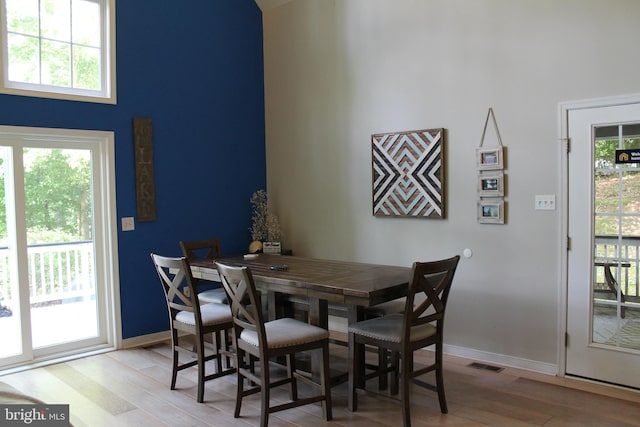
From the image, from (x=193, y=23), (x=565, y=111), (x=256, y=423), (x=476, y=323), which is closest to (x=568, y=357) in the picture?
(x=476, y=323)

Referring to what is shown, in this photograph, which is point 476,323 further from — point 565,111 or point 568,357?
point 565,111

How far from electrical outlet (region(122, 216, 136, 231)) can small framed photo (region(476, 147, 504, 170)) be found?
308cm

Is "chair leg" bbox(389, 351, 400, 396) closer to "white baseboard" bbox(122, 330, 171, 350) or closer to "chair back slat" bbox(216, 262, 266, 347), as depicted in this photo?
"chair back slat" bbox(216, 262, 266, 347)

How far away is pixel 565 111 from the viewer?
3.63m

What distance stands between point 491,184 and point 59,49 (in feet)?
12.3

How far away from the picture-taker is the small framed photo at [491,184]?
396cm

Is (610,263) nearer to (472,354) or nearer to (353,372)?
(472,354)

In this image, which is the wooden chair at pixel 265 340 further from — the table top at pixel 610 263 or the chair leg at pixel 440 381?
the table top at pixel 610 263

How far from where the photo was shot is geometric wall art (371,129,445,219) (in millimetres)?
4305

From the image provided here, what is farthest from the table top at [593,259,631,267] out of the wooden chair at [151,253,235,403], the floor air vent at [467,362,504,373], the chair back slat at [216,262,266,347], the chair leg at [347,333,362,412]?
the wooden chair at [151,253,235,403]

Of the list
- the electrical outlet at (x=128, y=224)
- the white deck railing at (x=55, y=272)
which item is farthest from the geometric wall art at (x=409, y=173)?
the white deck railing at (x=55, y=272)

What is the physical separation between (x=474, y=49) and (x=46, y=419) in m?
3.73

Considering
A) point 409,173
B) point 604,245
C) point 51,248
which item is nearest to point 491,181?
point 409,173

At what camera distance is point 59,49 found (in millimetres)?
4328
